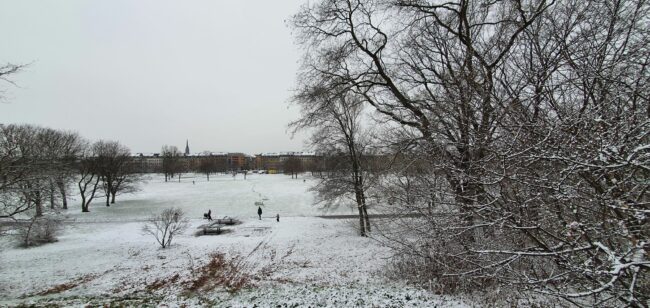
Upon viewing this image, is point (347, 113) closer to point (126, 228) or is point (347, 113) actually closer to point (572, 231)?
point (572, 231)

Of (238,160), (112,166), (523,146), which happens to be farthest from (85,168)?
(238,160)

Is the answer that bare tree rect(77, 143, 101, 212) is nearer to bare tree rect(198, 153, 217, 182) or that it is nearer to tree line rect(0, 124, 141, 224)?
tree line rect(0, 124, 141, 224)

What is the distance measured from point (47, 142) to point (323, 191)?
2746 cm

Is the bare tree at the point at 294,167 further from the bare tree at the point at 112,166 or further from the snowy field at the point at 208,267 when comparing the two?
the snowy field at the point at 208,267

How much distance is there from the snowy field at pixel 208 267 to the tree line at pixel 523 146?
202 cm

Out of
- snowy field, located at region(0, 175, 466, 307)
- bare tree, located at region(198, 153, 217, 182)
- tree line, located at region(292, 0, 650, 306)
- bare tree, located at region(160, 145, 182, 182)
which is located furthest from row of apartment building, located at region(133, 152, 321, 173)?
tree line, located at region(292, 0, 650, 306)

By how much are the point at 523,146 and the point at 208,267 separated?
1384 cm

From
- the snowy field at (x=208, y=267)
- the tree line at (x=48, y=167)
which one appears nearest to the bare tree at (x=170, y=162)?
the tree line at (x=48, y=167)

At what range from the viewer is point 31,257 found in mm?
16391

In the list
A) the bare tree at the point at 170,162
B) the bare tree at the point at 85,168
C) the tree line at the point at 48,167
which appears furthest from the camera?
the bare tree at the point at 170,162

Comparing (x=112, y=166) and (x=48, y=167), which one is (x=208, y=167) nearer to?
(x=112, y=166)

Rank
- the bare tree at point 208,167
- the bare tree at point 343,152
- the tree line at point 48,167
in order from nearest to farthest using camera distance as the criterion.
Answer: the tree line at point 48,167, the bare tree at point 343,152, the bare tree at point 208,167

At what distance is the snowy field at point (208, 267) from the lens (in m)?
7.77

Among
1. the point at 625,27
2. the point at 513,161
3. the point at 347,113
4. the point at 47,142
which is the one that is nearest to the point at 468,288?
the point at 513,161
